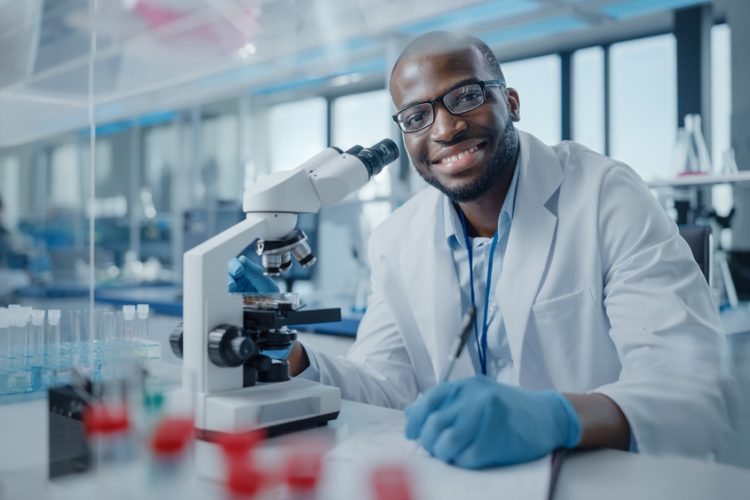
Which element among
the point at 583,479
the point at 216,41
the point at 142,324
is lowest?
the point at 583,479

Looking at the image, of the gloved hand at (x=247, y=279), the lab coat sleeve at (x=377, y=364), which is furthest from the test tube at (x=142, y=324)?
the lab coat sleeve at (x=377, y=364)

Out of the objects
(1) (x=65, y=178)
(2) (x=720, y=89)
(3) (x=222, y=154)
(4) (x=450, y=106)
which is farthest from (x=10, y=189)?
(2) (x=720, y=89)

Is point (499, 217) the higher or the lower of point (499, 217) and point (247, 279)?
the higher

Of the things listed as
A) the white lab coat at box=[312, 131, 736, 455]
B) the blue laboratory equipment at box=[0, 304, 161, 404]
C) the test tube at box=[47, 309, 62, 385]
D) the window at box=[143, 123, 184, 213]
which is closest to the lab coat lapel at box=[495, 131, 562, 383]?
the white lab coat at box=[312, 131, 736, 455]

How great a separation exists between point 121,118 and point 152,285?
6.36 feet

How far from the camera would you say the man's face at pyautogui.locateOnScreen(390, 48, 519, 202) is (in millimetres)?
1414

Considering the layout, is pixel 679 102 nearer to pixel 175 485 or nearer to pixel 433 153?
pixel 433 153

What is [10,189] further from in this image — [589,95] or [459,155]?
[589,95]

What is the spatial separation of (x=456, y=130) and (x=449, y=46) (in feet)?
0.62

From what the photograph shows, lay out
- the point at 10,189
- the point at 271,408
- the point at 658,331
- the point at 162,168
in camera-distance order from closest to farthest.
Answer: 1. the point at 271,408
2. the point at 658,331
3. the point at 10,189
4. the point at 162,168

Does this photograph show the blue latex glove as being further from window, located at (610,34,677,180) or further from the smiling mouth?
window, located at (610,34,677,180)

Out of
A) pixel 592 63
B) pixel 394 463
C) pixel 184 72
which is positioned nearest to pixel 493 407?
pixel 394 463

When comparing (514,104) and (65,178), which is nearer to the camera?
(514,104)

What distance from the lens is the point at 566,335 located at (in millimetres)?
1364
